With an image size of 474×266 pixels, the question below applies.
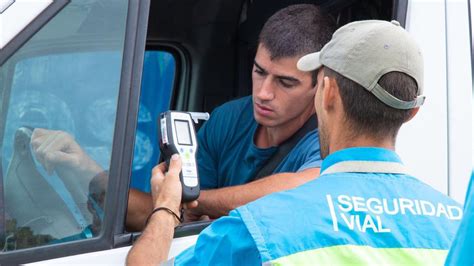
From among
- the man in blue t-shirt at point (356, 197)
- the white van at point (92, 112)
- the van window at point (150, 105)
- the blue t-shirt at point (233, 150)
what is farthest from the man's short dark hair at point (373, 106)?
the van window at point (150, 105)

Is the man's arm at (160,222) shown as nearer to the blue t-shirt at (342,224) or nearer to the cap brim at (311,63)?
the blue t-shirt at (342,224)

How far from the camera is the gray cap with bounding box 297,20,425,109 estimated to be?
6.27 ft

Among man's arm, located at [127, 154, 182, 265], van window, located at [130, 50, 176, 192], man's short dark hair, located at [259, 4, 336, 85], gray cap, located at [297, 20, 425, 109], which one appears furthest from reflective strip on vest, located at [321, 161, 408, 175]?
van window, located at [130, 50, 176, 192]

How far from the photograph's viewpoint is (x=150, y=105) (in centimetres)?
405

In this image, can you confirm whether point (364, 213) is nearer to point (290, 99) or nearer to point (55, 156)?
point (55, 156)

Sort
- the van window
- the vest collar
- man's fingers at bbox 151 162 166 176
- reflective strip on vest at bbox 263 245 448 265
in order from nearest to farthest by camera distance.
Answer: reflective strip on vest at bbox 263 245 448 265
the vest collar
man's fingers at bbox 151 162 166 176
the van window

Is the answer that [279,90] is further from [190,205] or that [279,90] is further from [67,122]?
[67,122]

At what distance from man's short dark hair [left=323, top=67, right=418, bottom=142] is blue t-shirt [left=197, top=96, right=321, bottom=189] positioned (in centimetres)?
95

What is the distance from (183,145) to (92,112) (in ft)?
1.05

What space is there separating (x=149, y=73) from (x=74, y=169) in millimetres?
1737

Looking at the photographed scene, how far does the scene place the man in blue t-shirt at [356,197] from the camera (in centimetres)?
175

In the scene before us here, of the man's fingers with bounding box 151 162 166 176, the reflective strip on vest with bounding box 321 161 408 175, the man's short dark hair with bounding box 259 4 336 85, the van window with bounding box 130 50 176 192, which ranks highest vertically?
the man's short dark hair with bounding box 259 4 336 85

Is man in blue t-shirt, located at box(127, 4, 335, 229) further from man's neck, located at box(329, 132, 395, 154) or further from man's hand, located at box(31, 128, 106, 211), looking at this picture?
man's neck, located at box(329, 132, 395, 154)

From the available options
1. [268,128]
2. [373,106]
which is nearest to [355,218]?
[373,106]
